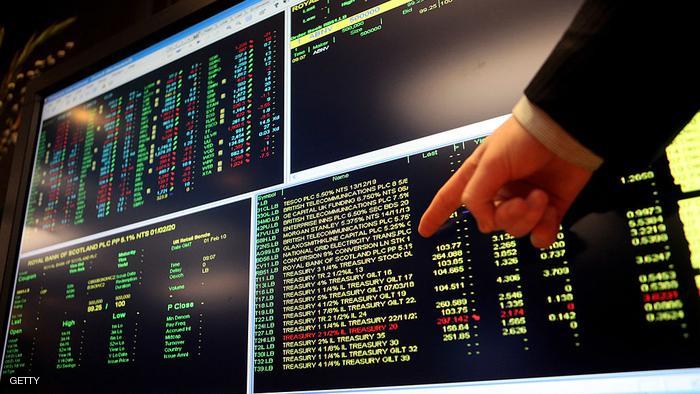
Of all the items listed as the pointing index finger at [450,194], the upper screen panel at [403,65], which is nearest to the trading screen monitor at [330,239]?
the upper screen panel at [403,65]

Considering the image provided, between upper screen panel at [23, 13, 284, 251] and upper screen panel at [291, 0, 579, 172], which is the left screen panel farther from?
upper screen panel at [291, 0, 579, 172]

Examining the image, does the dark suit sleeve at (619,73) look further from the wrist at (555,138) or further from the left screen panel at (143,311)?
the left screen panel at (143,311)

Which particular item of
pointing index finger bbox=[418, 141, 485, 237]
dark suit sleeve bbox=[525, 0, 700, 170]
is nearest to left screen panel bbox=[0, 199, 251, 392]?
pointing index finger bbox=[418, 141, 485, 237]

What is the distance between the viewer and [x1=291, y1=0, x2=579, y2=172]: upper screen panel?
0.88m

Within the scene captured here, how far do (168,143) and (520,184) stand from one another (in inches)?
35.4

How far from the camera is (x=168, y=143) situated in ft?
4.28

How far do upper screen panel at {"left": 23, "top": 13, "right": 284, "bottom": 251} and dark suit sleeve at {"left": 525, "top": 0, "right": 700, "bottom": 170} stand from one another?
0.63m

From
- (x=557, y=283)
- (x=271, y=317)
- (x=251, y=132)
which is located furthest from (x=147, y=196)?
(x=557, y=283)

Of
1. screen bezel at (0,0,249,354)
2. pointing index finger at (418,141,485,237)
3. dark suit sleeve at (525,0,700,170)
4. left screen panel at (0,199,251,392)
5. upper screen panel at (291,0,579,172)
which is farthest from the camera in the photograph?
screen bezel at (0,0,249,354)

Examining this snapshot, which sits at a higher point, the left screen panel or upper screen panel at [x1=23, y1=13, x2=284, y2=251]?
upper screen panel at [x1=23, y1=13, x2=284, y2=251]

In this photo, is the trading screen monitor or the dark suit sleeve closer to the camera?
the dark suit sleeve

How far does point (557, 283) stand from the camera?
76 cm

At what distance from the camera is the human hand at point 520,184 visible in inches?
23.1

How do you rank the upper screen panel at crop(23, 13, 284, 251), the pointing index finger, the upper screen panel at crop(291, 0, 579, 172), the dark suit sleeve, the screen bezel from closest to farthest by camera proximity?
the dark suit sleeve, the pointing index finger, the upper screen panel at crop(291, 0, 579, 172), the upper screen panel at crop(23, 13, 284, 251), the screen bezel
